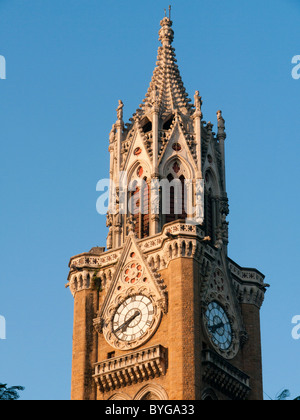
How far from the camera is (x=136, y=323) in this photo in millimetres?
66125

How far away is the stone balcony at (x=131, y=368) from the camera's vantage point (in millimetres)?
63594

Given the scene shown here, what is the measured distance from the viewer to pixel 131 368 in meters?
64.4

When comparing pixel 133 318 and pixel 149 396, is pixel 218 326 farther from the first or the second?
pixel 149 396

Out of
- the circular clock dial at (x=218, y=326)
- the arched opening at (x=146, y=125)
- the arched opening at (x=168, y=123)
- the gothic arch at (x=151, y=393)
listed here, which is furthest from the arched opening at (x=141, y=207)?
the gothic arch at (x=151, y=393)

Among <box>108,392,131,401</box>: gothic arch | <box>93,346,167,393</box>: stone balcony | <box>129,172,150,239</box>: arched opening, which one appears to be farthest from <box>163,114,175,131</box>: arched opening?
<box>108,392,131,401</box>: gothic arch

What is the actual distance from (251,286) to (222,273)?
8.20 feet

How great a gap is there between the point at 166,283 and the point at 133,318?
2.39 metres

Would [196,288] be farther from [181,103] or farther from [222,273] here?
[181,103]

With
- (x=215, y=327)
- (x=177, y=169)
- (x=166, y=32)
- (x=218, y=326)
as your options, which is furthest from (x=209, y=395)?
(x=166, y=32)

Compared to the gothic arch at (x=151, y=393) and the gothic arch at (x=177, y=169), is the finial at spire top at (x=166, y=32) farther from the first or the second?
the gothic arch at (x=151, y=393)

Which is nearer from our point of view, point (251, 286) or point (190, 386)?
point (190, 386)

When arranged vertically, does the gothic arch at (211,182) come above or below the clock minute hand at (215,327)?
above

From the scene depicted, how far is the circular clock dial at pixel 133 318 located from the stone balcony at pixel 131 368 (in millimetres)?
1348
